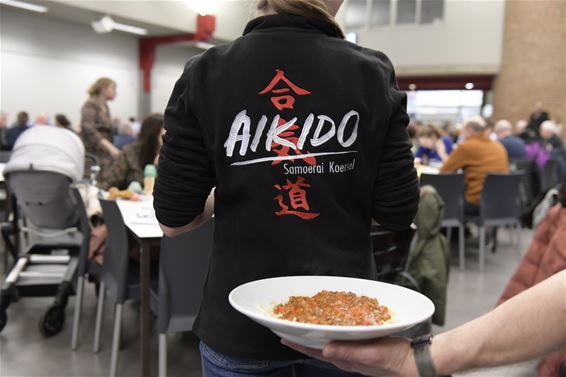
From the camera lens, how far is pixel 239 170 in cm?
97

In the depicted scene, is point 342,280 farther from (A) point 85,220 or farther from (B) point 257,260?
(A) point 85,220

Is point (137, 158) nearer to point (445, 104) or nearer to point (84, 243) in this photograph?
point (84, 243)

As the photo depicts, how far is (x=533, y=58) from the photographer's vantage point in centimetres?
1338

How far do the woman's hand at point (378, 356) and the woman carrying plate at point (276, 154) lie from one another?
8.9 inches

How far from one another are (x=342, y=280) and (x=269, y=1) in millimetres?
548

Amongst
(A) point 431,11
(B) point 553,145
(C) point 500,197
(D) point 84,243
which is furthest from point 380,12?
(D) point 84,243

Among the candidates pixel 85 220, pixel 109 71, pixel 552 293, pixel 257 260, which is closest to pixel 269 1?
pixel 257 260

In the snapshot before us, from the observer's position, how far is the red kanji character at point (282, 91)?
96 cm

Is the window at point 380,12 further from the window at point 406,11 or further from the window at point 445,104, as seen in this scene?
the window at point 445,104

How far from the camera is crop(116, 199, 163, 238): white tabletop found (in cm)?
228

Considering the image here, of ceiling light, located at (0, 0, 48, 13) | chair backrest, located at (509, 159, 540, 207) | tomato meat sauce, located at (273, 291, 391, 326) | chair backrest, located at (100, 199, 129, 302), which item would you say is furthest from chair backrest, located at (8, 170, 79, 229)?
ceiling light, located at (0, 0, 48, 13)

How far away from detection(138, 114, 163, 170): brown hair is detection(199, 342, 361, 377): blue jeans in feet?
8.94

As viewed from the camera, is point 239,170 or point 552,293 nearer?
point 552,293

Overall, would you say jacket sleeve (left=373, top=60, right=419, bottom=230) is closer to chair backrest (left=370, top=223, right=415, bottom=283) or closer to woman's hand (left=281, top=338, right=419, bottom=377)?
woman's hand (left=281, top=338, right=419, bottom=377)
